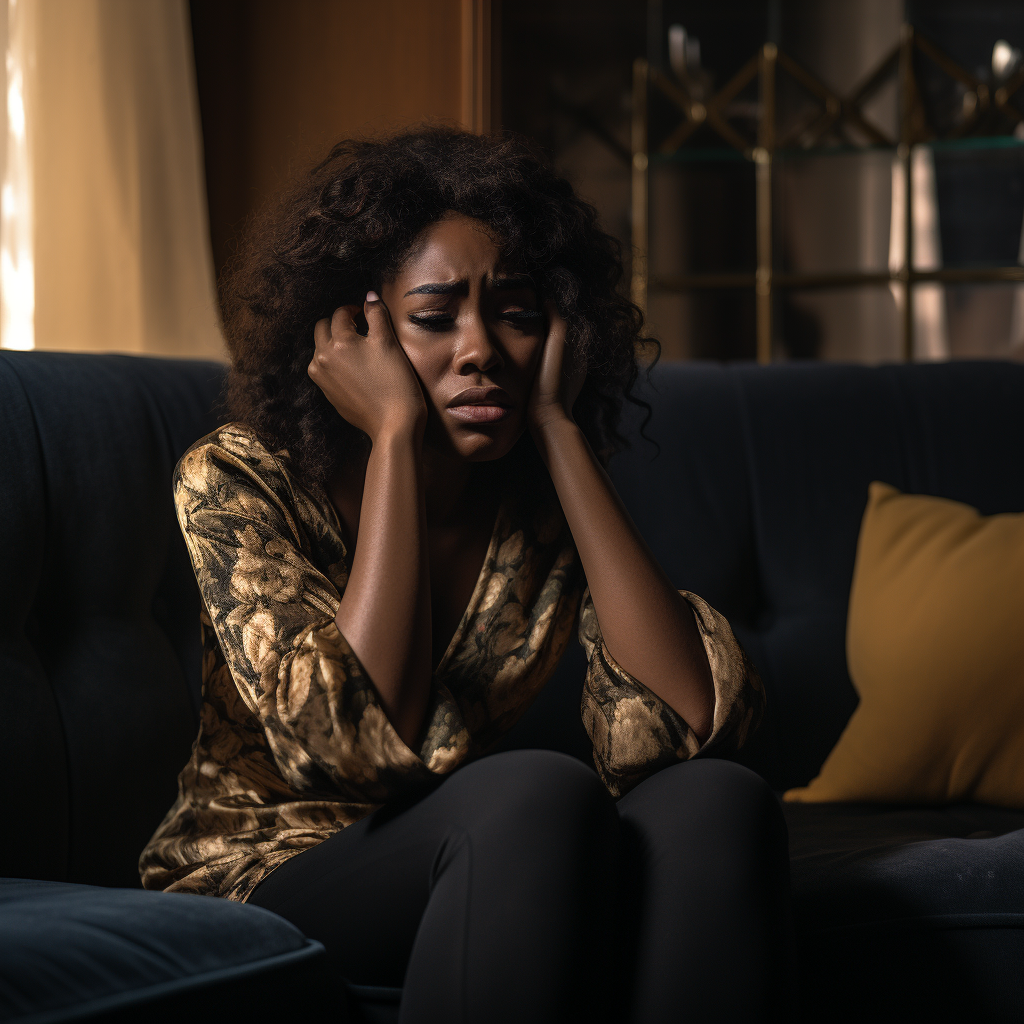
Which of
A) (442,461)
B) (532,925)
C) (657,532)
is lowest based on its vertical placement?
(532,925)

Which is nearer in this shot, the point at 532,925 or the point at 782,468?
the point at 532,925

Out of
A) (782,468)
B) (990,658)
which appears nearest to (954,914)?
(990,658)

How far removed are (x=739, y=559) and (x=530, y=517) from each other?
1.42 feet

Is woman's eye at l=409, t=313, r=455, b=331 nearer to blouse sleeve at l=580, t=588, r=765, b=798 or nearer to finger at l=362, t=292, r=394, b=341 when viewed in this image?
finger at l=362, t=292, r=394, b=341

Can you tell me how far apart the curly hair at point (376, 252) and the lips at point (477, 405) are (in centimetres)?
14

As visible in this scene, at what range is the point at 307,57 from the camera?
7.11 ft

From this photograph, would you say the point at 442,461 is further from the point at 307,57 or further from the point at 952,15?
the point at 952,15

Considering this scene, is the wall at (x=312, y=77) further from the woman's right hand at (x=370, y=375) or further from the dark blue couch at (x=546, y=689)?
the woman's right hand at (x=370, y=375)

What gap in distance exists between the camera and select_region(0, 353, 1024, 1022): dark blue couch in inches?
28.7

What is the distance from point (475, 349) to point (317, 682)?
348 millimetres

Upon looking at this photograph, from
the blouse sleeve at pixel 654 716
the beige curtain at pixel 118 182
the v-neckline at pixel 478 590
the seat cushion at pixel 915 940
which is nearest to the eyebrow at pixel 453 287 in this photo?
the v-neckline at pixel 478 590

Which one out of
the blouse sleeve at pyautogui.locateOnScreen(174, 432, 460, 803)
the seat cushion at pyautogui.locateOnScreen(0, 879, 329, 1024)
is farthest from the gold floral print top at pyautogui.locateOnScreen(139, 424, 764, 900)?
the seat cushion at pyautogui.locateOnScreen(0, 879, 329, 1024)

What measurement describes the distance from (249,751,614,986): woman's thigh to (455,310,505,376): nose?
0.36 meters

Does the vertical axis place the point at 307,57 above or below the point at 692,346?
above
